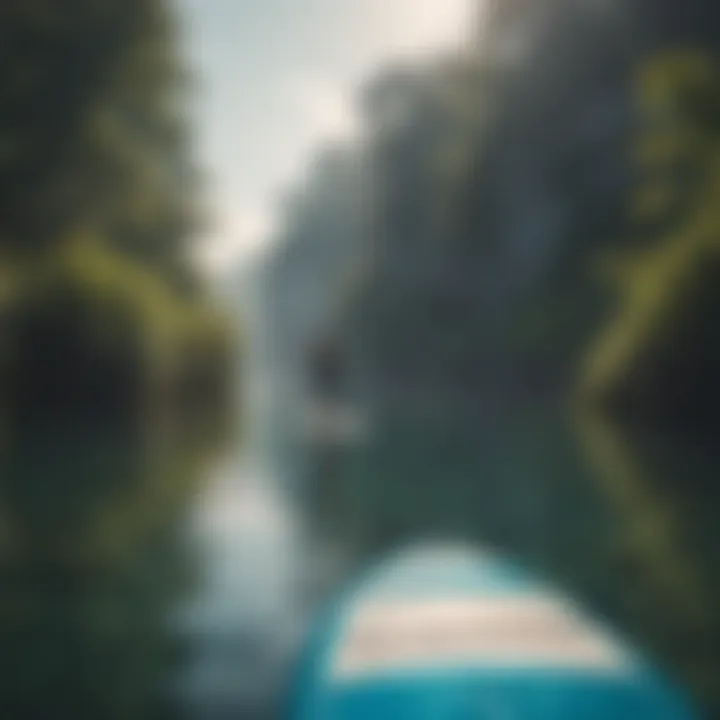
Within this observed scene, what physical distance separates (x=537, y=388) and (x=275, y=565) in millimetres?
10259

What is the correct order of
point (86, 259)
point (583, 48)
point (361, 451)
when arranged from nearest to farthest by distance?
point (361, 451), point (86, 259), point (583, 48)

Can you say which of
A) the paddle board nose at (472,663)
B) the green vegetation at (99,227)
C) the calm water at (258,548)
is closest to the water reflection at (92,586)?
the calm water at (258,548)

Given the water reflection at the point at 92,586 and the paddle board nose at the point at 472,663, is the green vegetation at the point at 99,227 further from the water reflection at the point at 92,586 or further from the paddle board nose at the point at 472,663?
the paddle board nose at the point at 472,663

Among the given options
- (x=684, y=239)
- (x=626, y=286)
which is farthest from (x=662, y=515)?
(x=626, y=286)

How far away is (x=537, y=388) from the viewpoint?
513 inches

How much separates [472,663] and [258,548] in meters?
1.86

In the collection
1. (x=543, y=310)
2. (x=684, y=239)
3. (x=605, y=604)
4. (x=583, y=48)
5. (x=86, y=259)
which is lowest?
(x=605, y=604)

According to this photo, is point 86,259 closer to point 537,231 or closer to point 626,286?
point 626,286

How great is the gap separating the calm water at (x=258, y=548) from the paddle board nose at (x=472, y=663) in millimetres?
322

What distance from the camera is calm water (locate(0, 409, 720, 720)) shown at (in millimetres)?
2102

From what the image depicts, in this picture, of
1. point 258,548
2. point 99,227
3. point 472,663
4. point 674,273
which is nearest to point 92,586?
point 258,548

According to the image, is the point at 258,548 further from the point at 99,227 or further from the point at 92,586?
the point at 99,227

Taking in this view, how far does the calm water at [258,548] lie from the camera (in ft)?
6.89

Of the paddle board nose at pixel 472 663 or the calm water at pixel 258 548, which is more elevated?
the calm water at pixel 258 548
